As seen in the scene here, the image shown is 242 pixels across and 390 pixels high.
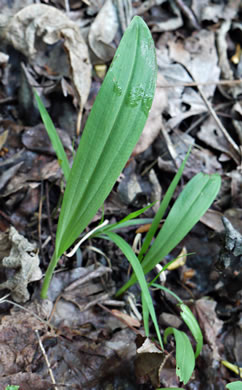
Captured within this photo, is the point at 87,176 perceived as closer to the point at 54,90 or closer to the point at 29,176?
the point at 29,176

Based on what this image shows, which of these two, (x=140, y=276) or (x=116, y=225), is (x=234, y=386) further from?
(x=116, y=225)

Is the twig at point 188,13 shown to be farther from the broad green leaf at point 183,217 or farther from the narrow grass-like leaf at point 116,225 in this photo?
the narrow grass-like leaf at point 116,225

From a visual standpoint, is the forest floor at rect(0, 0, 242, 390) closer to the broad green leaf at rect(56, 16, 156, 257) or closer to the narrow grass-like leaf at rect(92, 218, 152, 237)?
the narrow grass-like leaf at rect(92, 218, 152, 237)

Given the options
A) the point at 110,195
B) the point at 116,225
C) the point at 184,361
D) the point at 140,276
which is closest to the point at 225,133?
the point at 110,195

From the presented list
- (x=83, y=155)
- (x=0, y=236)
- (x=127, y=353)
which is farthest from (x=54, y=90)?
(x=127, y=353)

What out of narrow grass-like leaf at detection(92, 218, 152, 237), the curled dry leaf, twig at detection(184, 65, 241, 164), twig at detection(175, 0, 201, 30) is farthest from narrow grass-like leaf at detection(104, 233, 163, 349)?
twig at detection(175, 0, 201, 30)
